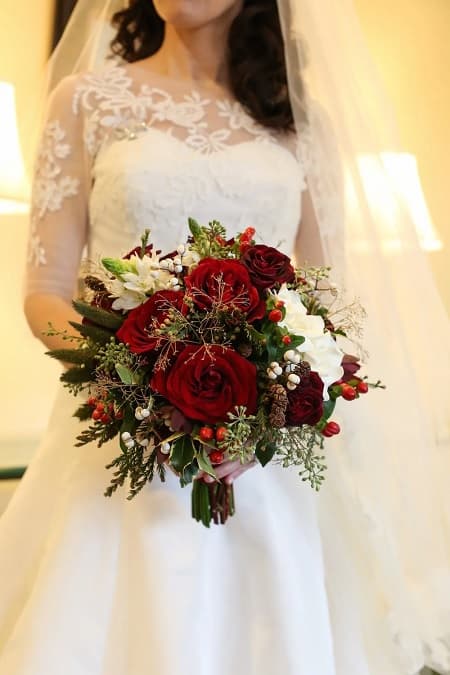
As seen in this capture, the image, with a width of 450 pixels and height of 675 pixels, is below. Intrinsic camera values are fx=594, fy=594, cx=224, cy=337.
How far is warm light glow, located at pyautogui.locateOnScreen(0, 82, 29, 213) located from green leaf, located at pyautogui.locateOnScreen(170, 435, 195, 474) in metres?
0.81

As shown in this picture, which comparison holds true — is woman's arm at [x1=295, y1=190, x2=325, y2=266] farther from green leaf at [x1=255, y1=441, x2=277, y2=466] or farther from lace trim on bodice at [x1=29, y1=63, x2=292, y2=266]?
green leaf at [x1=255, y1=441, x2=277, y2=466]

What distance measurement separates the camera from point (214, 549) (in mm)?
670

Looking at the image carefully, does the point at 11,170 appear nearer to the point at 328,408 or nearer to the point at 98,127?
the point at 98,127

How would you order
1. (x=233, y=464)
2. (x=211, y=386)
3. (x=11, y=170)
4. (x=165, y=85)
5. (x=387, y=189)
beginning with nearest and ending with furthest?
(x=211, y=386)
(x=233, y=464)
(x=387, y=189)
(x=165, y=85)
(x=11, y=170)

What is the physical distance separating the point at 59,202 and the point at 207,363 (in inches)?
19.1

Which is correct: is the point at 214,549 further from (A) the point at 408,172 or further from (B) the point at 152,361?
(A) the point at 408,172

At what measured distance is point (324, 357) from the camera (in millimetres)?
570

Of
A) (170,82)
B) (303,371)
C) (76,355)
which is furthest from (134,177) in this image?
(303,371)

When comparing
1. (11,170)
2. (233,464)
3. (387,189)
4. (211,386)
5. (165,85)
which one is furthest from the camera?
(11,170)

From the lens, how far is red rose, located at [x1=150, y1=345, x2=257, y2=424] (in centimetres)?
51

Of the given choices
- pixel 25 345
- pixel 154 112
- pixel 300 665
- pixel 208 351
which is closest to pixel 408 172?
pixel 154 112

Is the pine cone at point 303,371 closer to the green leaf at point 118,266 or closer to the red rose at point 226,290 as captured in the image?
the red rose at point 226,290

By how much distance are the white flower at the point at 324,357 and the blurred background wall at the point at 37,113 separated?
93 cm

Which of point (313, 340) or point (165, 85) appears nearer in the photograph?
point (313, 340)
